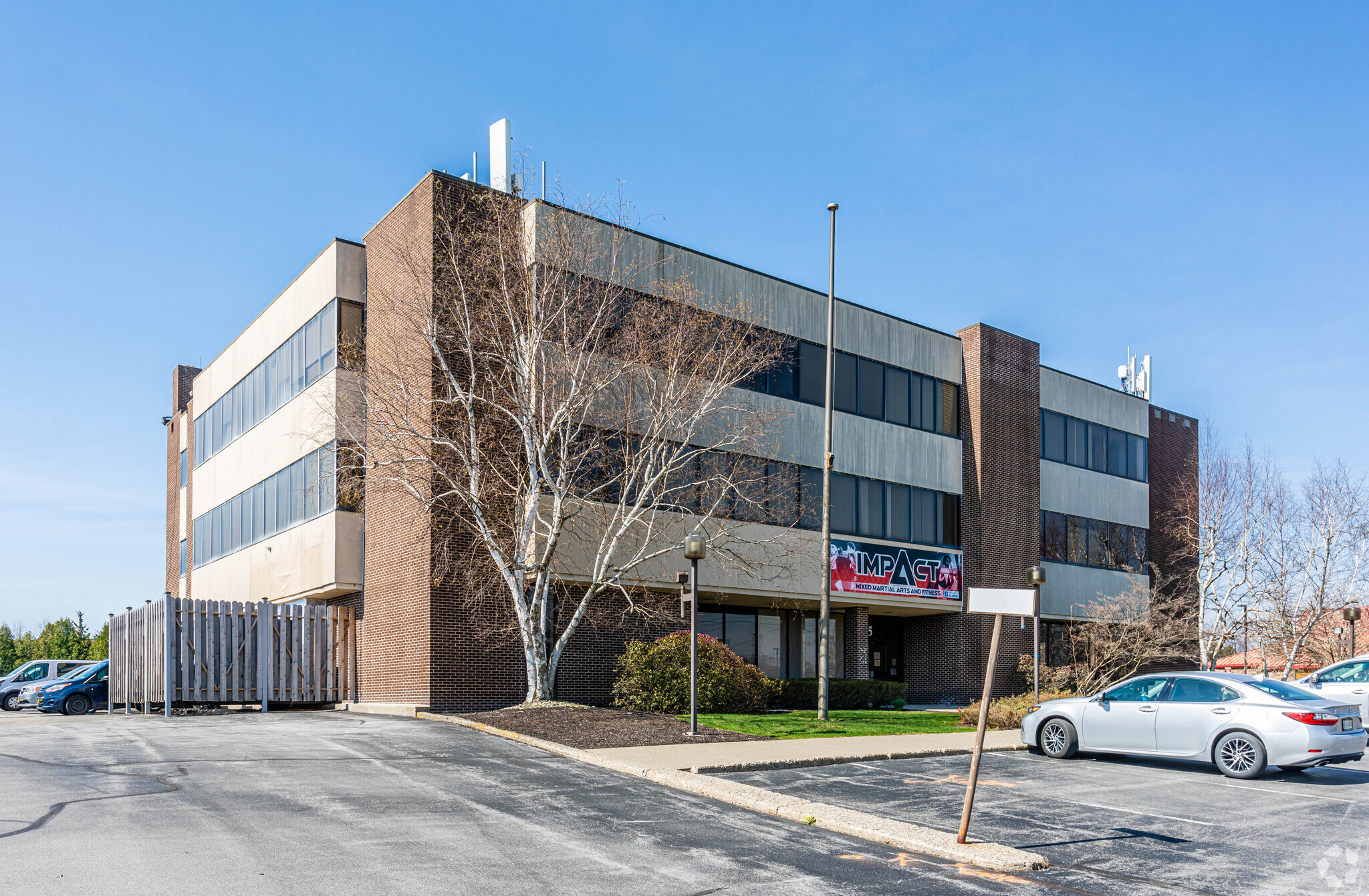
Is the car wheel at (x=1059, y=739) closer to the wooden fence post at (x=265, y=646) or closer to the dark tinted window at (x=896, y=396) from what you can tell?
the dark tinted window at (x=896, y=396)

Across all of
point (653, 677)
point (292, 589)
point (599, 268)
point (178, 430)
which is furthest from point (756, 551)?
point (178, 430)

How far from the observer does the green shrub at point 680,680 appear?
21.3 meters

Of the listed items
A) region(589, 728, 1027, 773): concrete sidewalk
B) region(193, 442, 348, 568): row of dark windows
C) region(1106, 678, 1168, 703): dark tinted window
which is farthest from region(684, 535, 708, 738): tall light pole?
region(193, 442, 348, 568): row of dark windows

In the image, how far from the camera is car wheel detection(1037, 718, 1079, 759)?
16.7m

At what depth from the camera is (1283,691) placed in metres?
15.3

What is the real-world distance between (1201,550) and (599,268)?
21.8 m

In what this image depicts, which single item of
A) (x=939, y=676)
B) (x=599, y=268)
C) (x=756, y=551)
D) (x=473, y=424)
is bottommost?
(x=939, y=676)

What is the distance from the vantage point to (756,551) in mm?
27016

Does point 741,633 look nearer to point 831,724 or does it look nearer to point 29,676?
point 831,724

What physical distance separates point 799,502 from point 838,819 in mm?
17751

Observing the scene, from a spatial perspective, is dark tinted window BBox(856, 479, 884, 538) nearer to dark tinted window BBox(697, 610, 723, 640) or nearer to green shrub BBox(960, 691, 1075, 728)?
dark tinted window BBox(697, 610, 723, 640)

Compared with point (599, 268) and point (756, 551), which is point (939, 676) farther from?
point (599, 268)

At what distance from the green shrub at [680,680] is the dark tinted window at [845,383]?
9.47 meters

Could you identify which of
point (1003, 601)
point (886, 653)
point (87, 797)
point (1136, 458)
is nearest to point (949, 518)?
point (886, 653)
